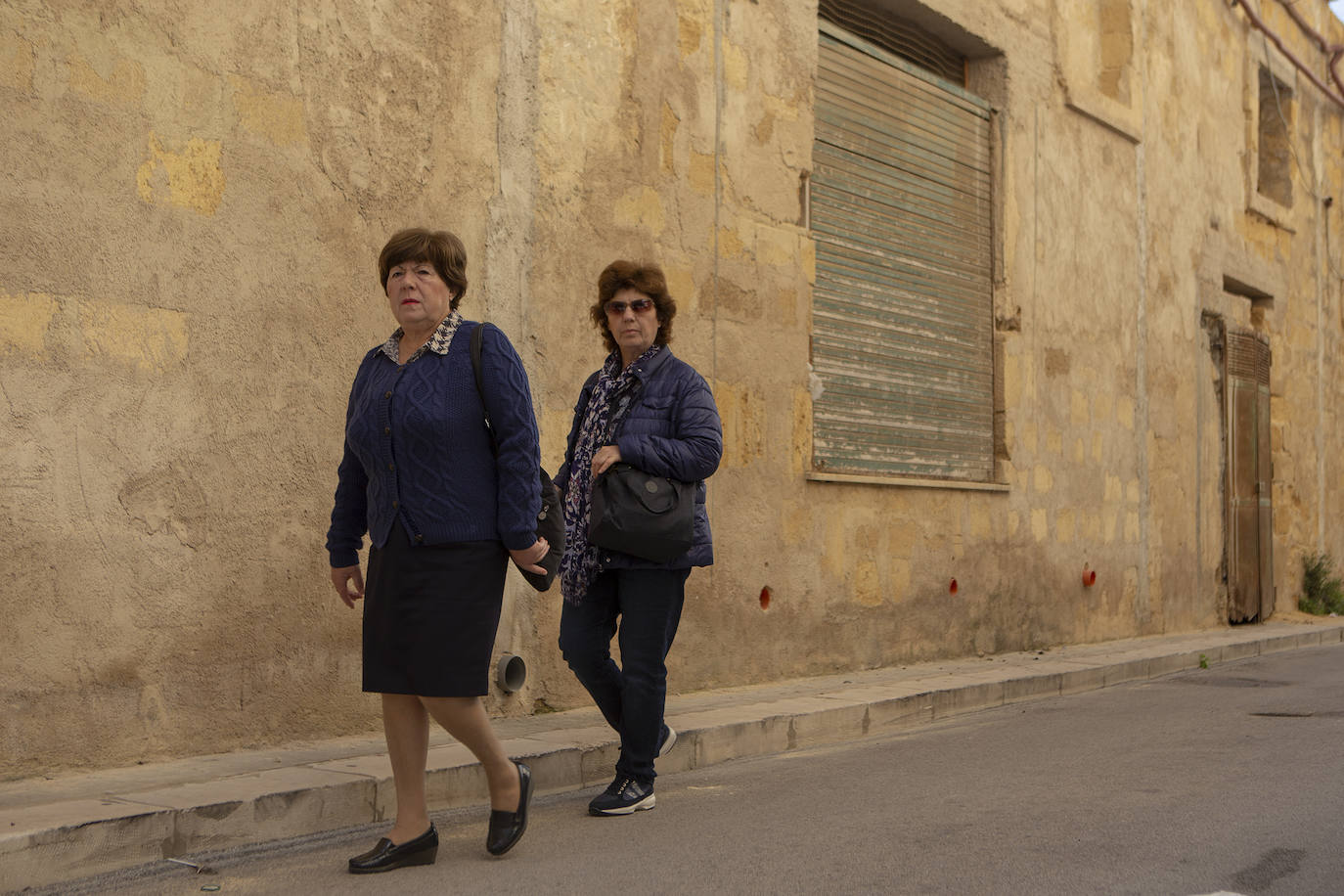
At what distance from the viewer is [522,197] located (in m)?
6.54

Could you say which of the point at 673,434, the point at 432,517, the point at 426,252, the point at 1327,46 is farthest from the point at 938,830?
the point at 1327,46

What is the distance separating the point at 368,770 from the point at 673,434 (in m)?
1.50

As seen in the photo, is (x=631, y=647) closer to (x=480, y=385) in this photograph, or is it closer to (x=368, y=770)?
(x=368, y=770)

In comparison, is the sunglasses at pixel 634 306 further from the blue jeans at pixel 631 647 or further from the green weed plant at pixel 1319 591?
the green weed plant at pixel 1319 591

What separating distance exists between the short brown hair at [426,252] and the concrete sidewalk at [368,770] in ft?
5.35

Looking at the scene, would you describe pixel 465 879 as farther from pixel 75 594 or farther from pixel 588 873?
pixel 75 594

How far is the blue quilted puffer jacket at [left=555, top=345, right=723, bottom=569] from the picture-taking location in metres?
4.57

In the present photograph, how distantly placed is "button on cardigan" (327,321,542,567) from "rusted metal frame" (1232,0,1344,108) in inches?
487

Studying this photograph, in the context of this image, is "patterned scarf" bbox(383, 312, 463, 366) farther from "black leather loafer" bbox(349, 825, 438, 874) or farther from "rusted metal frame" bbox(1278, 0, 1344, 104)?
"rusted metal frame" bbox(1278, 0, 1344, 104)

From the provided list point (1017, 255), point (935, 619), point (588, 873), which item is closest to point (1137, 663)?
point (935, 619)

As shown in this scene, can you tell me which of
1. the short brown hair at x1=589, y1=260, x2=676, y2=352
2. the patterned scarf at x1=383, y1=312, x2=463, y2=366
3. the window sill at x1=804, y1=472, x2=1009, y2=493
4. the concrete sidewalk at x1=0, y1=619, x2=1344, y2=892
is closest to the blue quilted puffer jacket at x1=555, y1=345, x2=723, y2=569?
the short brown hair at x1=589, y1=260, x2=676, y2=352

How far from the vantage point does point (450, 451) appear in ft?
12.4

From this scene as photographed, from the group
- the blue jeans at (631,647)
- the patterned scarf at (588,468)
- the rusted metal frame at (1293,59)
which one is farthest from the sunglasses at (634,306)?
the rusted metal frame at (1293,59)

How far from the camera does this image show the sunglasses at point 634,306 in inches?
187
